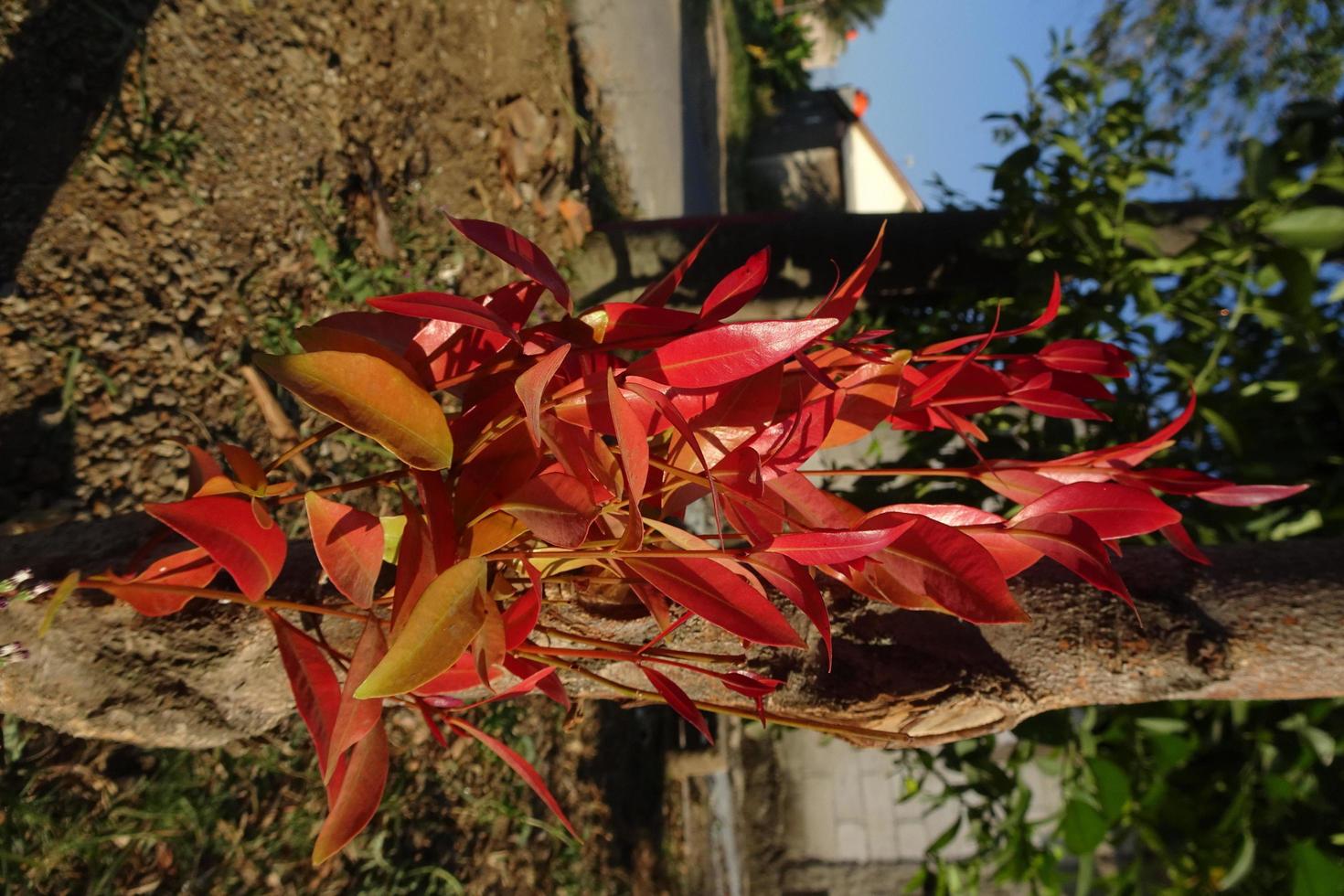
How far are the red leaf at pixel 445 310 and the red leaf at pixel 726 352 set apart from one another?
9cm

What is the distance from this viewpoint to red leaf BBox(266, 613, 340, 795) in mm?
614

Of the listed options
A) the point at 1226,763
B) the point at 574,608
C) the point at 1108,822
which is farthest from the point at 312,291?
the point at 1226,763

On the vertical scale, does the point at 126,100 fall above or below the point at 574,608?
above

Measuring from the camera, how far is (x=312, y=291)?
5.98 feet

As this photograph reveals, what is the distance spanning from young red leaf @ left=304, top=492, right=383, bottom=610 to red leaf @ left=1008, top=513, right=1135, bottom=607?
0.45m

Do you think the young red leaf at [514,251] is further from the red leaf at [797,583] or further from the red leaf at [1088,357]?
the red leaf at [1088,357]

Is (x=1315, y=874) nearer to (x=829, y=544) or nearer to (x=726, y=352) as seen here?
(x=829, y=544)

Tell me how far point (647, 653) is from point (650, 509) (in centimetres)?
11

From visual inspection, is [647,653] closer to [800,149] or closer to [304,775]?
[304,775]

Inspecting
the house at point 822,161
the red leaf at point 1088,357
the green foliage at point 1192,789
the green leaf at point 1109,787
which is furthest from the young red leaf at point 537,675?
the house at point 822,161

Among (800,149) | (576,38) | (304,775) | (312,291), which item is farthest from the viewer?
(800,149)

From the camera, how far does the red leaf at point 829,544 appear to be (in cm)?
53

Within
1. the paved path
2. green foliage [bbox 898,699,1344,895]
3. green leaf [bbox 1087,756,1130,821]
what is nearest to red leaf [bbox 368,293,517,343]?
green foliage [bbox 898,699,1344,895]

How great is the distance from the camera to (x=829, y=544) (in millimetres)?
531
